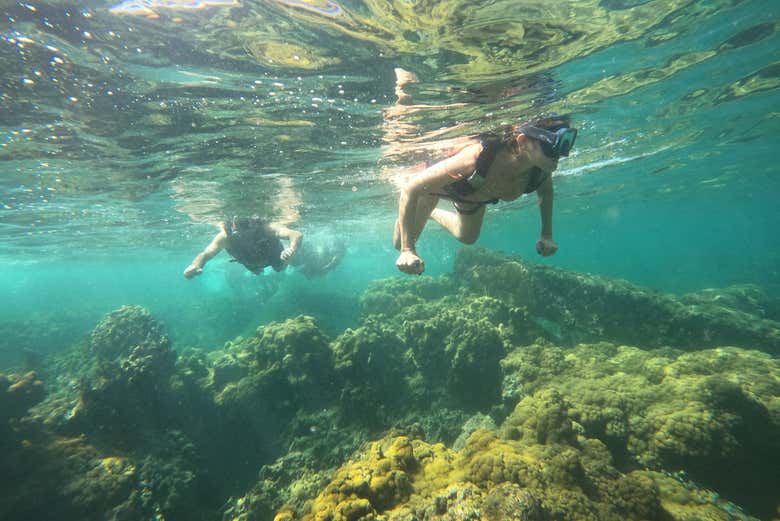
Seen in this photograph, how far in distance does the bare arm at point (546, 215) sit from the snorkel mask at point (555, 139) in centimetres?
104

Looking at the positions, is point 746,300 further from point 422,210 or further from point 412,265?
point 412,265

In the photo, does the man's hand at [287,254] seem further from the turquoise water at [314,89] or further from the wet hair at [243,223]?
the turquoise water at [314,89]

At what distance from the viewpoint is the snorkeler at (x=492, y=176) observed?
4.35 metres

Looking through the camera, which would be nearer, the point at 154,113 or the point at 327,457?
the point at 327,457

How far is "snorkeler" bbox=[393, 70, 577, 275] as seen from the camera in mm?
4352

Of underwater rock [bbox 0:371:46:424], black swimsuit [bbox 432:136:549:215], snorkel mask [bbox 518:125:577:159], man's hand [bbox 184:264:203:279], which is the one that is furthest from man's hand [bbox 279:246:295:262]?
underwater rock [bbox 0:371:46:424]

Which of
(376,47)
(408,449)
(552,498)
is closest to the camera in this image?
(552,498)

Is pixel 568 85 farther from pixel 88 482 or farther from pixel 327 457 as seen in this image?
pixel 88 482

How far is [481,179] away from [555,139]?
1.08 m

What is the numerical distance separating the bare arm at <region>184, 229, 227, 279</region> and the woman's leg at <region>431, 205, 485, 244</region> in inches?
250

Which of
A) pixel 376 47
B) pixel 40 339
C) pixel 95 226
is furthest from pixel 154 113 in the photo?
pixel 40 339

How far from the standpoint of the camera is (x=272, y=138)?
10.8m

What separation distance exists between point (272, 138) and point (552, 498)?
10987mm

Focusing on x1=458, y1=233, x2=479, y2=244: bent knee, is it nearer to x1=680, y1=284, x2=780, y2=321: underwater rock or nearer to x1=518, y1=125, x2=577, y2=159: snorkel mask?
x1=518, y1=125, x2=577, y2=159: snorkel mask
